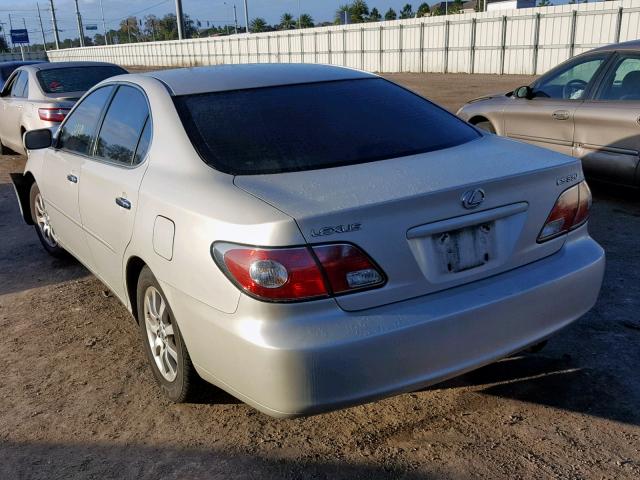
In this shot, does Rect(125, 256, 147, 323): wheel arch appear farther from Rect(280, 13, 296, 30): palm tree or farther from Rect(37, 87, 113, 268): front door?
Rect(280, 13, 296, 30): palm tree

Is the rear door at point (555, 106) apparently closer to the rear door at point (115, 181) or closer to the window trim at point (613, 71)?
the window trim at point (613, 71)

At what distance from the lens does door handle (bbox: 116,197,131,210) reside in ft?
11.1

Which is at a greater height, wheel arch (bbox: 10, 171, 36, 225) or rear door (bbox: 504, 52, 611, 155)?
rear door (bbox: 504, 52, 611, 155)

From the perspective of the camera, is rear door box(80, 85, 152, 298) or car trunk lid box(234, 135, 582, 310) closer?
car trunk lid box(234, 135, 582, 310)

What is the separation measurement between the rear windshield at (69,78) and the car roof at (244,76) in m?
6.50

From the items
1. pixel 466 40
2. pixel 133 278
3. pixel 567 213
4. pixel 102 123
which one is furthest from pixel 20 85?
pixel 466 40

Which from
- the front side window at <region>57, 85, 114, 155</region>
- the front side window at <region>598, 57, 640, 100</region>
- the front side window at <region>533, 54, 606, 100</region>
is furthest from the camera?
the front side window at <region>533, 54, 606, 100</region>

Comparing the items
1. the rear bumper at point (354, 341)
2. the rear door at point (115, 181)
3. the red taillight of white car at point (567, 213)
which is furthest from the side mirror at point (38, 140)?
the red taillight of white car at point (567, 213)

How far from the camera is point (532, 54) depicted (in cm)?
2702

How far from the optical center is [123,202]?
3.46 m

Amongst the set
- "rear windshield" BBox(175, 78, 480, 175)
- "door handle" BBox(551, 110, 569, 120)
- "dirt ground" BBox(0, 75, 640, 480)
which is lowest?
"dirt ground" BBox(0, 75, 640, 480)

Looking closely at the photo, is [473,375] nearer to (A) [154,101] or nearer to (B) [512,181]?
(B) [512,181]

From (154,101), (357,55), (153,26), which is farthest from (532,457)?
(153,26)

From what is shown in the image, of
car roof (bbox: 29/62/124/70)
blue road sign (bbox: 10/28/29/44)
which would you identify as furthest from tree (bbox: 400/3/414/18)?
car roof (bbox: 29/62/124/70)
